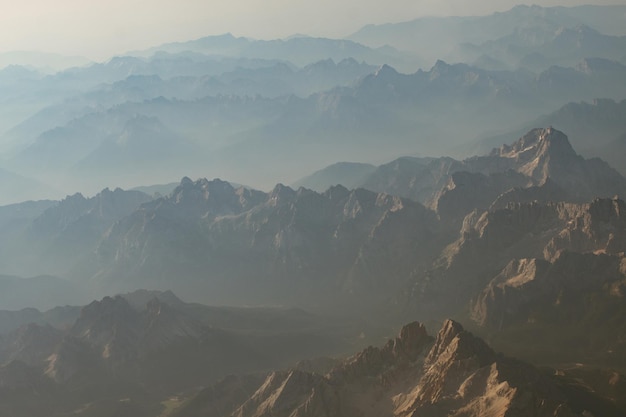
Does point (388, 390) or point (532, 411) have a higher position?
point (532, 411)

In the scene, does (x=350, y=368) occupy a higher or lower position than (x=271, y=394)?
higher

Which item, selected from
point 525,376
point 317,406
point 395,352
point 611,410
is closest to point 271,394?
point 317,406

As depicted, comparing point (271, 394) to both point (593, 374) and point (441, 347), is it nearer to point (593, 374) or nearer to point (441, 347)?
point (441, 347)

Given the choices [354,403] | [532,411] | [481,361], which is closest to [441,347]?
[481,361]

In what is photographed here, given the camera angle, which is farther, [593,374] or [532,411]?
[593,374]

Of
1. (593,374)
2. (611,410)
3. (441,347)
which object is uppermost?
(441,347)

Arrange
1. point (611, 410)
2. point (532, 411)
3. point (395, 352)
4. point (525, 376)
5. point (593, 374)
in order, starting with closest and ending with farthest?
1. point (532, 411)
2. point (525, 376)
3. point (611, 410)
4. point (395, 352)
5. point (593, 374)

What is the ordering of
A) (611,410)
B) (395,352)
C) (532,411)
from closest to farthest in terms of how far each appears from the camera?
(532,411)
(611,410)
(395,352)

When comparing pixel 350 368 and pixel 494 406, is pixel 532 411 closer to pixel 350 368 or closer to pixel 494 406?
pixel 494 406

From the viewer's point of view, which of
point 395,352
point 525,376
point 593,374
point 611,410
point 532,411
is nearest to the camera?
point 532,411
